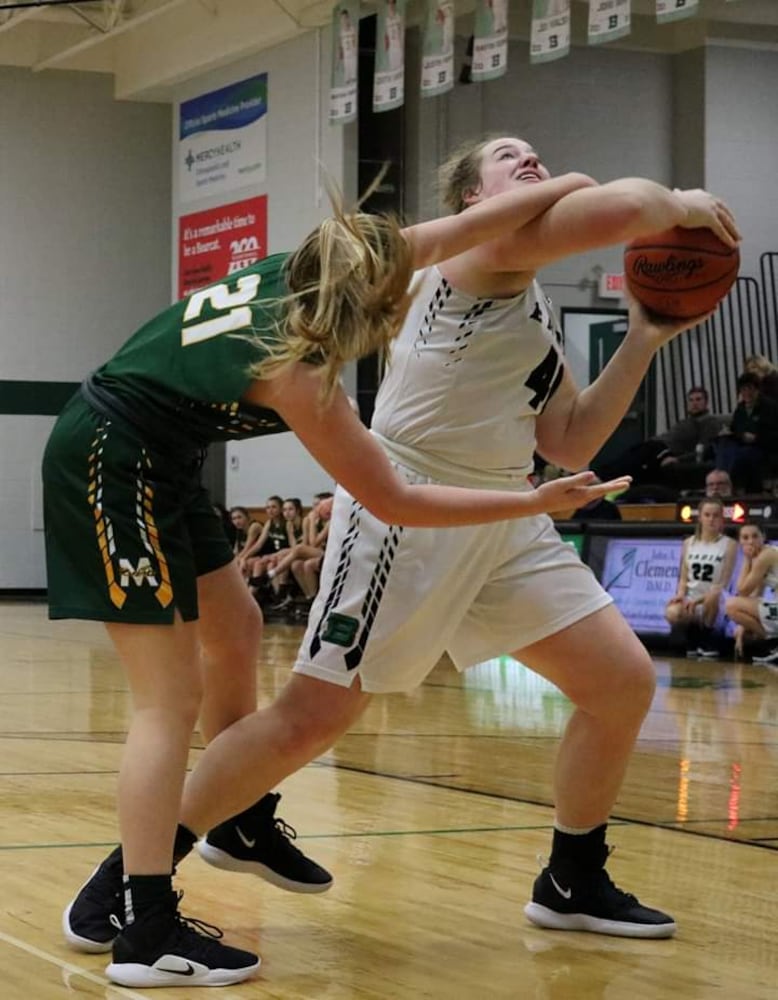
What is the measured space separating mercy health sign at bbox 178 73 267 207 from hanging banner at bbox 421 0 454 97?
12.6 feet

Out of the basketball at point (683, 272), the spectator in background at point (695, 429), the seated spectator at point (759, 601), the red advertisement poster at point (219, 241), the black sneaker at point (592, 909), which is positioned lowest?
the black sneaker at point (592, 909)

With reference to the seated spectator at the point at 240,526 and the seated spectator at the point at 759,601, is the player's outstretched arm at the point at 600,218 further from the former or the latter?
the seated spectator at the point at 240,526

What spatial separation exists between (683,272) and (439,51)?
12671 mm

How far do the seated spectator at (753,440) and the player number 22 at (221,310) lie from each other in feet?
38.9

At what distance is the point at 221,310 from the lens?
315cm

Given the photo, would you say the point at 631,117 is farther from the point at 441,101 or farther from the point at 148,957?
the point at 148,957

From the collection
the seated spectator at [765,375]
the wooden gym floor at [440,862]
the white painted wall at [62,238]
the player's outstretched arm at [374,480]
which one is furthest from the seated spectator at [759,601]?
the white painted wall at [62,238]

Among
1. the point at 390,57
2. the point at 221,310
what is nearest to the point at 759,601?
the point at 390,57

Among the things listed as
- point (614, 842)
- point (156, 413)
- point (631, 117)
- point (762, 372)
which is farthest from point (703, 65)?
point (156, 413)

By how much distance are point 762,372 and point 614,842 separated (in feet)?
35.0

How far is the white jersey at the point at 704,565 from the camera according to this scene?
12.1 m

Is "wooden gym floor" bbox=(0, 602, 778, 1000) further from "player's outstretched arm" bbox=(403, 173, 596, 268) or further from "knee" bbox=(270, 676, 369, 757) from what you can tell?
"player's outstretched arm" bbox=(403, 173, 596, 268)

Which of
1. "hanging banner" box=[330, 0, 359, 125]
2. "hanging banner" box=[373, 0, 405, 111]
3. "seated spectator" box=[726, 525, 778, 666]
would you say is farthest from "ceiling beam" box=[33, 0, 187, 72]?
"seated spectator" box=[726, 525, 778, 666]

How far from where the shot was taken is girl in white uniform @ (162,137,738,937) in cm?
341
